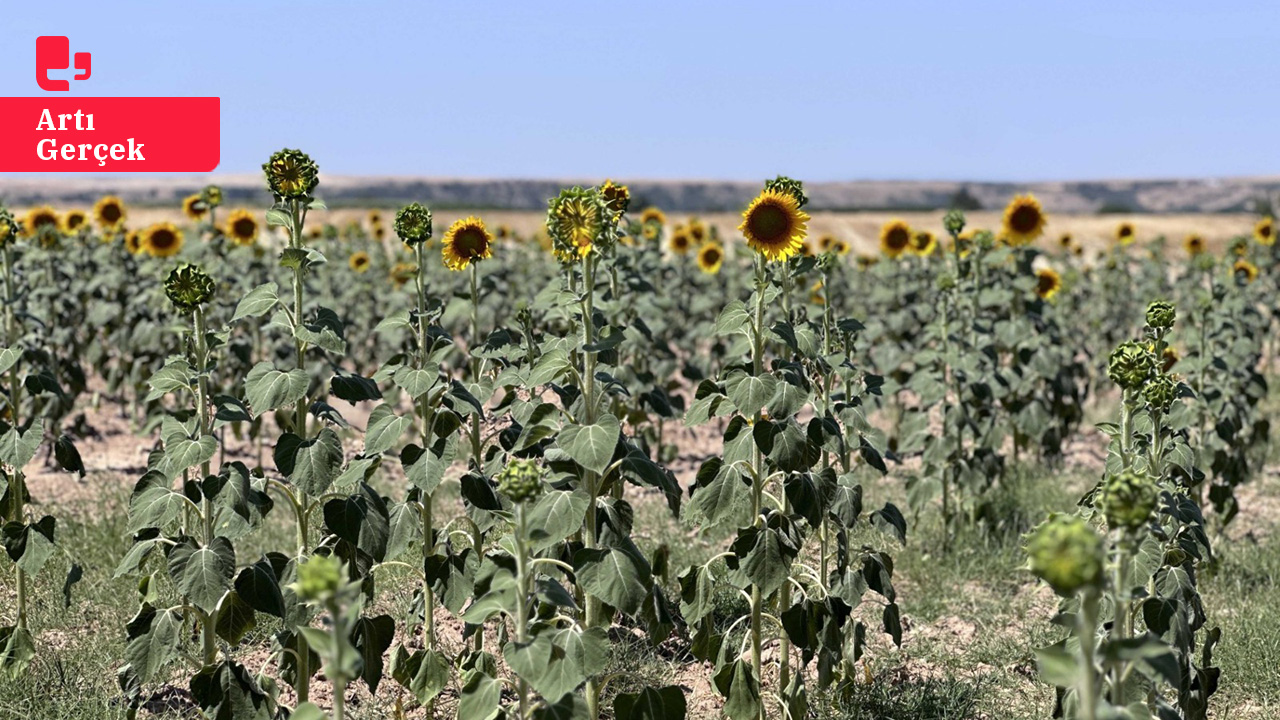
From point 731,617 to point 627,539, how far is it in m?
1.98

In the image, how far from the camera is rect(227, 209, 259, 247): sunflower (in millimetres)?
9375

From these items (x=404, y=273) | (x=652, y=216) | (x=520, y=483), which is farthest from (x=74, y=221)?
(x=520, y=483)

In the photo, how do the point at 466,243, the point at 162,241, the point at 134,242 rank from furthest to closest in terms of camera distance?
the point at 134,242 → the point at 162,241 → the point at 466,243

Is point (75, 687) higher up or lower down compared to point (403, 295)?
lower down

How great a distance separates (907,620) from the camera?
533 centimetres

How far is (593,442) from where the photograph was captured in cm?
308

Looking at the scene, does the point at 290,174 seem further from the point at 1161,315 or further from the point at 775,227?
the point at 1161,315

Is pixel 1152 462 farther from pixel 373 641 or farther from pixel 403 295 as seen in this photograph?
pixel 403 295

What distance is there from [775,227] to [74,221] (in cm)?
899

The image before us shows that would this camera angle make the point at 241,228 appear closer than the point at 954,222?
No

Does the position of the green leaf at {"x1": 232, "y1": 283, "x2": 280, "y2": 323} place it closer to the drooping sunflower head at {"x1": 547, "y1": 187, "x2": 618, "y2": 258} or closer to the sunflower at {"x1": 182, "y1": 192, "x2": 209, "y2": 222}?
the drooping sunflower head at {"x1": 547, "y1": 187, "x2": 618, "y2": 258}

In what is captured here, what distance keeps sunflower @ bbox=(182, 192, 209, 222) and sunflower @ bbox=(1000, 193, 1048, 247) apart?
619 centimetres

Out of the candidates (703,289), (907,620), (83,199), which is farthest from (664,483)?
(83,199)

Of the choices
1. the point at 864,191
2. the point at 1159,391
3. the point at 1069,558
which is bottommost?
the point at 1069,558
